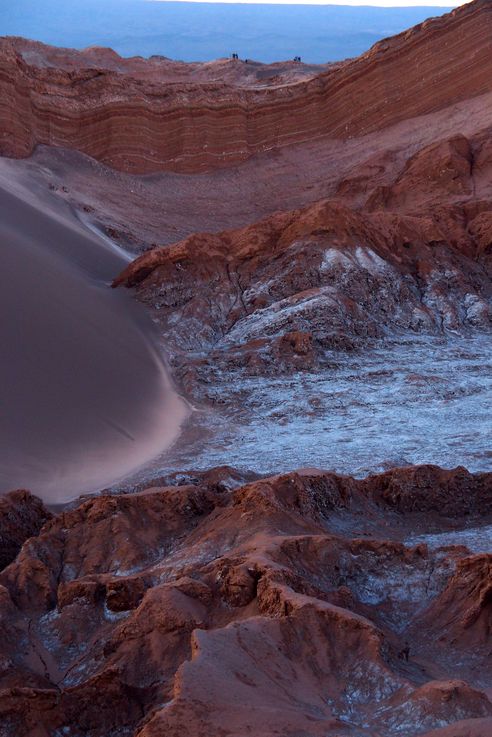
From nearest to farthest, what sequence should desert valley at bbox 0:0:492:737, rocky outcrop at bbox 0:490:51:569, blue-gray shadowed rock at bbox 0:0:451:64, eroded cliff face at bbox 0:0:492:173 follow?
desert valley at bbox 0:0:492:737 → rocky outcrop at bbox 0:490:51:569 → eroded cliff face at bbox 0:0:492:173 → blue-gray shadowed rock at bbox 0:0:451:64

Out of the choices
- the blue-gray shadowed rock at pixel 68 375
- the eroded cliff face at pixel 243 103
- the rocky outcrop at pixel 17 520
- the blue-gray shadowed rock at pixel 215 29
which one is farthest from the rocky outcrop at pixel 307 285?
the blue-gray shadowed rock at pixel 215 29

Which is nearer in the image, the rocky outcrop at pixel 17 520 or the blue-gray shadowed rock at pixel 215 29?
the rocky outcrop at pixel 17 520

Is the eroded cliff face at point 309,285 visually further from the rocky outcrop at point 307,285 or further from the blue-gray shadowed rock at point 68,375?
the blue-gray shadowed rock at point 68,375

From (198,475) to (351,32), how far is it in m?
53.1

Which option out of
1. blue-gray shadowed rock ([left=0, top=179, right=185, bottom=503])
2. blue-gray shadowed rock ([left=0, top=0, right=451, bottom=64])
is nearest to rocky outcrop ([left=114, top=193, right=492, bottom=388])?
blue-gray shadowed rock ([left=0, top=179, right=185, bottom=503])

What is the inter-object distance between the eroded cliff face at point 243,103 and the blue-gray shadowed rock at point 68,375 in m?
6.47

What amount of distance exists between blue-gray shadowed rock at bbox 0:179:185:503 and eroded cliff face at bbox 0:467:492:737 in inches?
82.3

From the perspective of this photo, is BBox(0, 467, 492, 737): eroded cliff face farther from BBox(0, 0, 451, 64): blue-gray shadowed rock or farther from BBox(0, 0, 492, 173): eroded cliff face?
BBox(0, 0, 451, 64): blue-gray shadowed rock

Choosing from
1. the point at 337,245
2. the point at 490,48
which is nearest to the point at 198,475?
the point at 337,245

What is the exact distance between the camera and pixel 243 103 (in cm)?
1941

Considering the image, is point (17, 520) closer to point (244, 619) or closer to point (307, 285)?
point (244, 619)

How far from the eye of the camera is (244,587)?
3906 millimetres

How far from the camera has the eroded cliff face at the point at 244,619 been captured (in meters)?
3.07

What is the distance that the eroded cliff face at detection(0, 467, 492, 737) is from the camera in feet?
10.1
